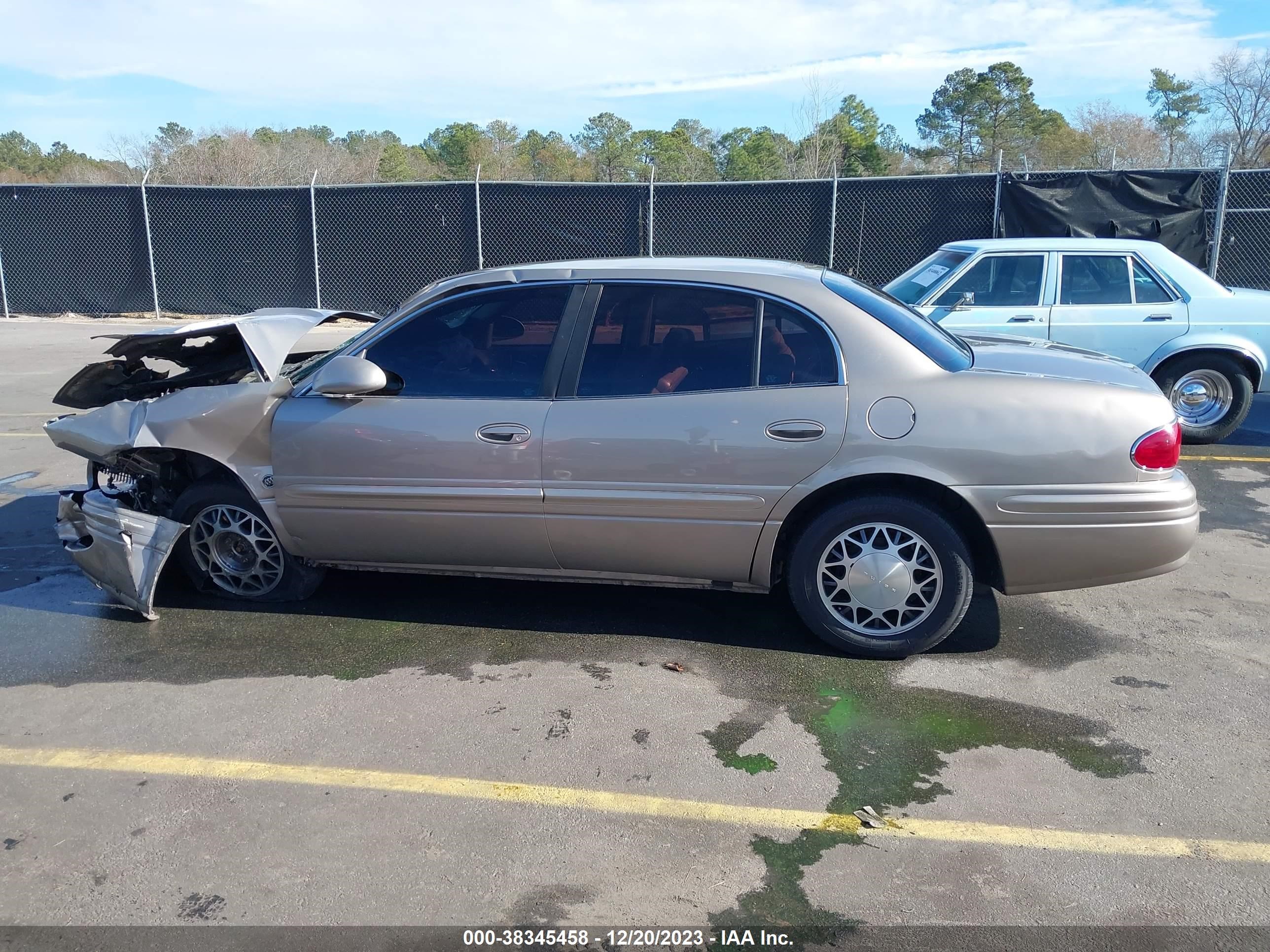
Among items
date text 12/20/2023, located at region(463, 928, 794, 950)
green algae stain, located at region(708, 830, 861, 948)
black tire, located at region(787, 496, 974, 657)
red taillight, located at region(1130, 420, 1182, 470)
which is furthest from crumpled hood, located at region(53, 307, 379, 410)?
red taillight, located at region(1130, 420, 1182, 470)

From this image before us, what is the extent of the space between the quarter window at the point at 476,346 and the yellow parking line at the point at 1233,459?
5.91 m

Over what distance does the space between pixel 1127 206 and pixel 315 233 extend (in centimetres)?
1186

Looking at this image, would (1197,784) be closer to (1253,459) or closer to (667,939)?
(667,939)

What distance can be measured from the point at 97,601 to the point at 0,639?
534 millimetres

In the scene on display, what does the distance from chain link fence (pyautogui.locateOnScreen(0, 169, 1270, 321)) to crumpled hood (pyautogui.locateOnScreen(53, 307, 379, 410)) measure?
954cm

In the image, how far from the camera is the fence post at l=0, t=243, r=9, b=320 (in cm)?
1727

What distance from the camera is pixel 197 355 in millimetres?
5848

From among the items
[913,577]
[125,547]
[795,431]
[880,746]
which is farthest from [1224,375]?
[125,547]

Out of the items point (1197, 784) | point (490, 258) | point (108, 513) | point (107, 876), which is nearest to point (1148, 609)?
point (1197, 784)

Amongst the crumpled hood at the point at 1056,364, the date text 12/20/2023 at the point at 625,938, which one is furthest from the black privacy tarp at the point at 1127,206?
the date text 12/20/2023 at the point at 625,938

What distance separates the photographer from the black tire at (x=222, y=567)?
4.92 m

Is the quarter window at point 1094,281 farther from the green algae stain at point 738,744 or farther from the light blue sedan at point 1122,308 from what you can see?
the green algae stain at point 738,744

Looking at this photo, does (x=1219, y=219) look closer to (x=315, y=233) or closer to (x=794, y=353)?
(x=794, y=353)

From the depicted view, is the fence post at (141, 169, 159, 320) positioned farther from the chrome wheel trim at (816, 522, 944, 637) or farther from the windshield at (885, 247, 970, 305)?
the chrome wheel trim at (816, 522, 944, 637)
